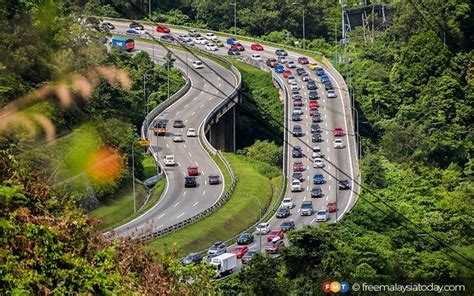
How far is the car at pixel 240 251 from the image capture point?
56438 mm

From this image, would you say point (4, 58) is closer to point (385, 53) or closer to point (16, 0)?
point (16, 0)

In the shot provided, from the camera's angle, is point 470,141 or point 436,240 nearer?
point 436,240

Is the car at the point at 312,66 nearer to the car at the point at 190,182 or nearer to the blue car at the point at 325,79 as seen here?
the blue car at the point at 325,79

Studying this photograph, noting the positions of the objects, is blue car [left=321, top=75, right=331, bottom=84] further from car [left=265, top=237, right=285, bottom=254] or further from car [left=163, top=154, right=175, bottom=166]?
car [left=265, top=237, right=285, bottom=254]

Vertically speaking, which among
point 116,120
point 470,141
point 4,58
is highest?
point 4,58

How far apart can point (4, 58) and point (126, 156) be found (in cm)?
1508

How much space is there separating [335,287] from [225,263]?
11189mm

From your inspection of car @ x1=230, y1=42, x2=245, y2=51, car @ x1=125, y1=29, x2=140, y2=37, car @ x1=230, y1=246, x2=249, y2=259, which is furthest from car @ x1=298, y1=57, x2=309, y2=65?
car @ x1=230, y1=246, x2=249, y2=259

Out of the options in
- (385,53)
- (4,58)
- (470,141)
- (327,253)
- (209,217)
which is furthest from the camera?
(385,53)

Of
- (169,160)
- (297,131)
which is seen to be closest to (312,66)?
(297,131)

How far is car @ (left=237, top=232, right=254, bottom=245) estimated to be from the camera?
60981 millimetres

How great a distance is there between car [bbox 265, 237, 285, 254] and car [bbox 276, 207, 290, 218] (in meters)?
9.35

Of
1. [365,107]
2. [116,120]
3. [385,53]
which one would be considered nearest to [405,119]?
[365,107]

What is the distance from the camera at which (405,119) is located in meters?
102
